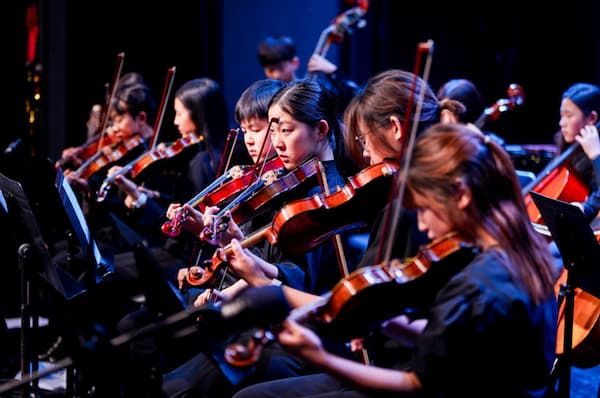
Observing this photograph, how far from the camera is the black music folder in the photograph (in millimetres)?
2500

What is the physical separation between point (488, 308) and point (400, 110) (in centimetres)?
89

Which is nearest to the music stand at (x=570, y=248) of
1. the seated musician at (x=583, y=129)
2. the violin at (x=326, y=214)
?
the violin at (x=326, y=214)

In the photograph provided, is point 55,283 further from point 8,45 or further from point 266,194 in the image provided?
point 8,45

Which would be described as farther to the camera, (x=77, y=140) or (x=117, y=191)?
(x=77, y=140)

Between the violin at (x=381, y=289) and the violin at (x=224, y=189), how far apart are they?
3.73 feet

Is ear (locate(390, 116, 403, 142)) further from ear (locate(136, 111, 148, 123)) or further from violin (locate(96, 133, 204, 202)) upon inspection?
ear (locate(136, 111, 148, 123))

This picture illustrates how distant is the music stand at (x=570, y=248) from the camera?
2.51 metres

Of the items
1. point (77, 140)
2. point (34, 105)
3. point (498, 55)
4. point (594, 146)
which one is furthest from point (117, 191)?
point (498, 55)

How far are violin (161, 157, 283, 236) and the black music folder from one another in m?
0.95

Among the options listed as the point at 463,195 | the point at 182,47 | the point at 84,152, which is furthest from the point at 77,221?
the point at 182,47

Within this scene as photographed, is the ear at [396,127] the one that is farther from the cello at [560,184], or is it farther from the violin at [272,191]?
the cello at [560,184]

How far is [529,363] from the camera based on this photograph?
1.68m

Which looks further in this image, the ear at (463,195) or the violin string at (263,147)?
the violin string at (263,147)

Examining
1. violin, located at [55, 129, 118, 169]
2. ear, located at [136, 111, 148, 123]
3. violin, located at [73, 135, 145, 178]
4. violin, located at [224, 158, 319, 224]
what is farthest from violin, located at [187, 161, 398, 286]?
violin, located at [55, 129, 118, 169]
